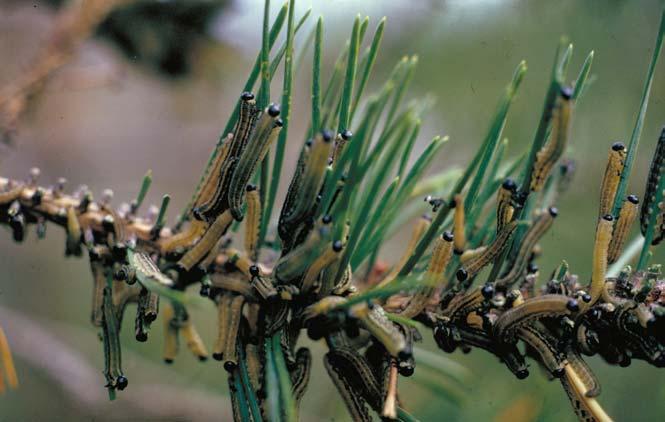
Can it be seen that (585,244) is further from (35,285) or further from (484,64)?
(35,285)

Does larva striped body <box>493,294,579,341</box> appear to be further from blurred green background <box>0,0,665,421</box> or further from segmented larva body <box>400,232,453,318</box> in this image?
blurred green background <box>0,0,665,421</box>

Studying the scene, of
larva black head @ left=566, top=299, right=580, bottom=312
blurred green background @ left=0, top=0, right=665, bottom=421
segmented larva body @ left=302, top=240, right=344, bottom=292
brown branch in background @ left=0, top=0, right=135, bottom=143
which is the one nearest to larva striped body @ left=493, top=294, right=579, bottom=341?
larva black head @ left=566, top=299, right=580, bottom=312

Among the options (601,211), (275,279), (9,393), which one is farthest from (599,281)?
(9,393)

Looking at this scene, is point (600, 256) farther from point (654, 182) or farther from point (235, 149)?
point (235, 149)

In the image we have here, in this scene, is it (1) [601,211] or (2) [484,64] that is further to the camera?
(2) [484,64]

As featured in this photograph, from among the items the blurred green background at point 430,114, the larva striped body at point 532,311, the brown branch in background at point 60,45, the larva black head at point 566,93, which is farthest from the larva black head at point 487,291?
the brown branch in background at point 60,45

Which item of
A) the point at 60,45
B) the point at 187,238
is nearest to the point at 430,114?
the point at 60,45
